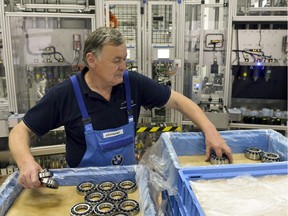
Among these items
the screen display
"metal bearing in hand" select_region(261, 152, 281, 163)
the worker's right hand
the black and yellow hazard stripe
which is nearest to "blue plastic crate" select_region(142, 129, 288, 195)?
"metal bearing in hand" select_region(261, 152, 281, 163)

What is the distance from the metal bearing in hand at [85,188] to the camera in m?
1.11

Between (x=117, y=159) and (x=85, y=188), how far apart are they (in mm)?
394

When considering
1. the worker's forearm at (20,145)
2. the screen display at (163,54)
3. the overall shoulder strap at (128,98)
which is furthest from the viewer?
the screen display at (163,54)

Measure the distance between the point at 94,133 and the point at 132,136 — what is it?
22 cm

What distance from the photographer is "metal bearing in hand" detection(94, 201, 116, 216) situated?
95 cm

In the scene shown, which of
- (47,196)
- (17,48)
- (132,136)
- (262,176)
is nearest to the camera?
(262,176)

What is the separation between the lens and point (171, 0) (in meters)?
3.61

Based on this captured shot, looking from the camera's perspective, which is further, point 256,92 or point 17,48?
point 256,92

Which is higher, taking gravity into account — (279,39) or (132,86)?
(279,39)

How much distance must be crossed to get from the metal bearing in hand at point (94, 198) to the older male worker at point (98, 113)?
39 cm

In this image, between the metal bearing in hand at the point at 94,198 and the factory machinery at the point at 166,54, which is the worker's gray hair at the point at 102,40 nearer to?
the metal bearing in hand at the point at 94,198

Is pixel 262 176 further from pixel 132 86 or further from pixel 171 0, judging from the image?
pixel 171 0

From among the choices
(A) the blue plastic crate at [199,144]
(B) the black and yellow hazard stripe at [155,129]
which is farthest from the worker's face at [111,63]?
(B) the black and yellow hazard stripe at [155,129]

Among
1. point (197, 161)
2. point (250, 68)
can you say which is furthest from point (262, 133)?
point (250, 68)
